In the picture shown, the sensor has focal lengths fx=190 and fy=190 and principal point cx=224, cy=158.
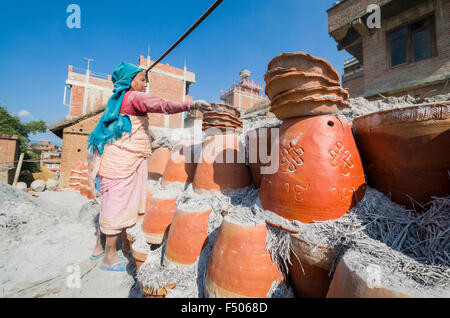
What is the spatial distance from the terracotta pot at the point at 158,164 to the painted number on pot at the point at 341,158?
8.86 ft

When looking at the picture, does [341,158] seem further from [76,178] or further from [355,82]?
[355,82]

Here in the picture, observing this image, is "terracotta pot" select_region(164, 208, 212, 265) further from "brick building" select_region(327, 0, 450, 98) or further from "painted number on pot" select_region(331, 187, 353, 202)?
"brick building" select_region(327, 0, 450, 98)

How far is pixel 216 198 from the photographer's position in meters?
1.99

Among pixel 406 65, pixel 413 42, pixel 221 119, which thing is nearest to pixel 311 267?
pixel 221 119

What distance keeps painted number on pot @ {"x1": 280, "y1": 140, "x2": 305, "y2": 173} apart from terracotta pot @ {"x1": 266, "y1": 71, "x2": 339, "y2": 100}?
1.31 ft

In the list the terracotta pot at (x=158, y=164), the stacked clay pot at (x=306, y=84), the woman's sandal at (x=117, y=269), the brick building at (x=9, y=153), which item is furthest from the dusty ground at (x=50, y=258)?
the brick building at (x=9, y=153)

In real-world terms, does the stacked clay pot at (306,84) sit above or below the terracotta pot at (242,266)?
above

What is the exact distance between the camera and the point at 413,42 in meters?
6.46

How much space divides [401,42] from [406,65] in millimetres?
948

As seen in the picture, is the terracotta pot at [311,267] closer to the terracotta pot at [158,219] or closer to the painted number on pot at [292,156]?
the painted number on pot at [292,156]

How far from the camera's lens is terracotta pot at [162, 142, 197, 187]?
2693 mm

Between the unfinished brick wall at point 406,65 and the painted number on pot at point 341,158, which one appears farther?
the unfinished brick wall at point 406,65

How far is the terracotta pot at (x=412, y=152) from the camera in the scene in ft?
3.38
